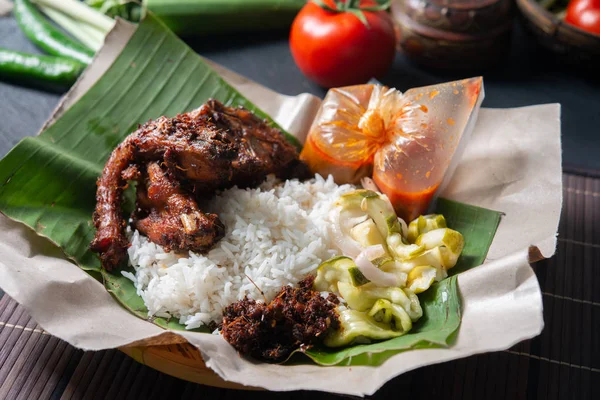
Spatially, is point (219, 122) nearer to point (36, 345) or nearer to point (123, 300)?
point (123, 300)

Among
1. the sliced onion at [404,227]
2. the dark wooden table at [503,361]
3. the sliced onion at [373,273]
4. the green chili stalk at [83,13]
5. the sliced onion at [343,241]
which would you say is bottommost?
the dark wooden table at [503,361]

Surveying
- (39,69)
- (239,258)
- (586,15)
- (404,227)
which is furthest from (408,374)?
(39,69)

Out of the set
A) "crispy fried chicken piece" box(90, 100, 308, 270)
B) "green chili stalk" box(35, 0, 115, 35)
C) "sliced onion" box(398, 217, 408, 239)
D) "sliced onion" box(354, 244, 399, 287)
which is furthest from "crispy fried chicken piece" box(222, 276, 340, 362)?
"green chili stalk" box(35, 0, 115, 35)

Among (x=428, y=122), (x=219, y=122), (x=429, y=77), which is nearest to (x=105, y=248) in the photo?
(x=219, y=122)

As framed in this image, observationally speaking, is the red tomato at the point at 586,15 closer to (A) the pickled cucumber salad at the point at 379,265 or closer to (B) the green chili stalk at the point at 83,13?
(A) the pickled cucumber salad at the point at 379,265

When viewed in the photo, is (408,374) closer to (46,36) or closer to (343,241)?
(343,241)

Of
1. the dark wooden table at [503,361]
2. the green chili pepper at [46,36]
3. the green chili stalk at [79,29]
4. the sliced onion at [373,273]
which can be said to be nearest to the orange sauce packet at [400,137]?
the sliced onion at [373,273]

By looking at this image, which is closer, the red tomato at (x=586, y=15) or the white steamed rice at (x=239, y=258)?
the white steamed rice at (x=239, y=258)
